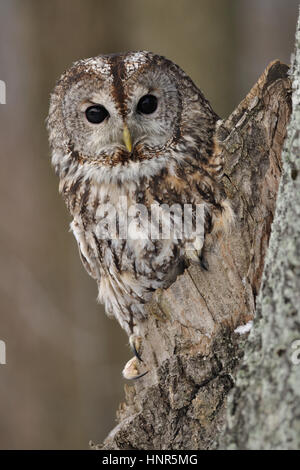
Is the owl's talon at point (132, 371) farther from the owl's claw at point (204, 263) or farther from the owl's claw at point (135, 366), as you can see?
the owl's claw at point (204, 263)

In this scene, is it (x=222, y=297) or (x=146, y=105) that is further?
(x=146, y=105)

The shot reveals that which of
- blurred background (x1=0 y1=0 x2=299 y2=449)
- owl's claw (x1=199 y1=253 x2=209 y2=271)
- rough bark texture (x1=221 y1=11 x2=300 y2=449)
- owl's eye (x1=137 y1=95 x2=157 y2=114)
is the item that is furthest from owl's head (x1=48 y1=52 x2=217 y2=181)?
blurred background (x1=0 y1=0 x2=299 y2=449)

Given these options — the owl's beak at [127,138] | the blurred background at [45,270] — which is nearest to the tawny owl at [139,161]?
the owl's beak at [127,138]

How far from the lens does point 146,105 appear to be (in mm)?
2123

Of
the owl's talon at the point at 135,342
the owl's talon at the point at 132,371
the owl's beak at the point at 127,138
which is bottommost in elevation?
the owl's talon at the point at 132,371

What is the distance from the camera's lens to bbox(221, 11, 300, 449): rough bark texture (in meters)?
1.21

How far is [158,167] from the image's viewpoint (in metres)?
2.12

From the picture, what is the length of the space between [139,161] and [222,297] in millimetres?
599

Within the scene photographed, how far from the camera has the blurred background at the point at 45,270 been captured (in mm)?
4312
